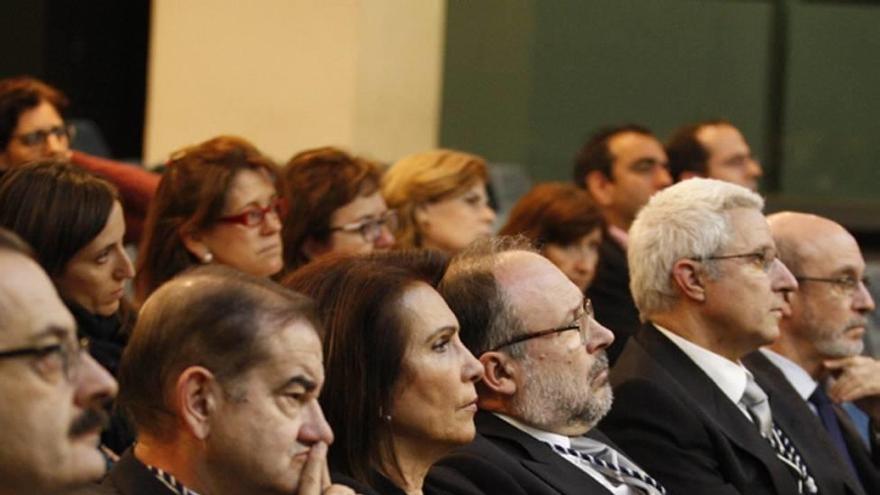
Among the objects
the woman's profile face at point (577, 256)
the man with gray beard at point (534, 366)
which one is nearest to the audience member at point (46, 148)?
the woman's profile face at point (577, 256)

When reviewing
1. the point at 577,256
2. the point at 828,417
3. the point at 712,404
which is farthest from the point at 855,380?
the point at 577,256

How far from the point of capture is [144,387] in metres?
2.97

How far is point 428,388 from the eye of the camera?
3539 millimetres

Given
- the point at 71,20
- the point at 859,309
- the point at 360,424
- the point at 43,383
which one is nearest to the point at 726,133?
the point at 859,309

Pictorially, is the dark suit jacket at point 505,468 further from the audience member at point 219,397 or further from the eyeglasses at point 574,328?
the audience member at point 219,397

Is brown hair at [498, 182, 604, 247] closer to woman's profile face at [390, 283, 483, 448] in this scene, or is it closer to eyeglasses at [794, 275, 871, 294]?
eyeglasses at [794, 275, 871, 294]

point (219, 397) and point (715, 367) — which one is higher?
point (219, 397)

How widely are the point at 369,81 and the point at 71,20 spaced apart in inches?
73.8

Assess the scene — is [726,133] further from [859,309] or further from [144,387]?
[144,387]

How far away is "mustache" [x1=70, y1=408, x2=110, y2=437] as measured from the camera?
2465mm

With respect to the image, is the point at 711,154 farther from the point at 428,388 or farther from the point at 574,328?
the point at 428,388

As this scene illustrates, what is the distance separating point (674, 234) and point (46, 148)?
191 centimetres

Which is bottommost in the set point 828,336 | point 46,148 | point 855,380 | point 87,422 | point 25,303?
point 855,380

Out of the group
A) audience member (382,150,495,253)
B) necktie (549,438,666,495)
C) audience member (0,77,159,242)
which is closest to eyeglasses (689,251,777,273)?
necktie (549,438,666,495)
